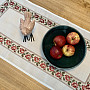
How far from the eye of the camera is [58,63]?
0.64 m

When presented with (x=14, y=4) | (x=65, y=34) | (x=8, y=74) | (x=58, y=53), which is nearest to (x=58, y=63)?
(x=58, y=53)

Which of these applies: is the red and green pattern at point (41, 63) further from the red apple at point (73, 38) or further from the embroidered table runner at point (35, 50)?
the red apple at point (73, 38)

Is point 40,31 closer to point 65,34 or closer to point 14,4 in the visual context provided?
point 65,34

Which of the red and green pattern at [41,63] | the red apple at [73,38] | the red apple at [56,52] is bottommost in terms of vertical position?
the red and green pattern at [41,63]

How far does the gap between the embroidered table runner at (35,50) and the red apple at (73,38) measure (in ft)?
0.36

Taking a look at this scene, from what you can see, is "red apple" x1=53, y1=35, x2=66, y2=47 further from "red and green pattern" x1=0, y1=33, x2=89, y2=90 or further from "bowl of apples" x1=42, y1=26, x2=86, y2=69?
"red and green pattern" x1=0, y1=33, x2=89, y2=90

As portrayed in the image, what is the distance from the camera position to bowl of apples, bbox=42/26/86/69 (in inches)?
24.9

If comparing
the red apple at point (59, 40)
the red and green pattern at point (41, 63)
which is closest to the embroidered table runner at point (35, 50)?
the red and green pattern at point (41, 63)

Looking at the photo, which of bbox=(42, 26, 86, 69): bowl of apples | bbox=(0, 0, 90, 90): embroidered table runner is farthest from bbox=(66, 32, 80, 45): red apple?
bbox=(0, 0, 90, 90): embroidered table runner

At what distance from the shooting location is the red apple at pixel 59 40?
0.65m

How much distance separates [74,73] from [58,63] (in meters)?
0.10

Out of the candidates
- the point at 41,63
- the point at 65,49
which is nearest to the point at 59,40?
the point at 65,49

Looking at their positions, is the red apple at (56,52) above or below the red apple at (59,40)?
below

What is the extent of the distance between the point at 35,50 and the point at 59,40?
15 centimetres
